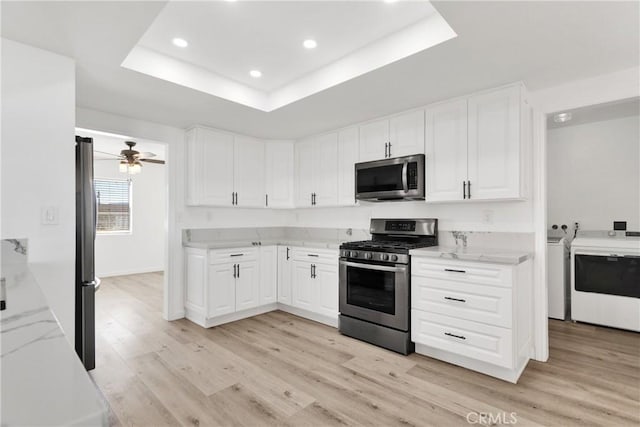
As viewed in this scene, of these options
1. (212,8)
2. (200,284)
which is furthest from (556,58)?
(200,284)

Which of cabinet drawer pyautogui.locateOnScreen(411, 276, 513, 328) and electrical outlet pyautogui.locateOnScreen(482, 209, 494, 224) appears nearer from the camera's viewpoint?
cabinet drawer pyautogui.locateOnScreen(411, 276, 513, 328)

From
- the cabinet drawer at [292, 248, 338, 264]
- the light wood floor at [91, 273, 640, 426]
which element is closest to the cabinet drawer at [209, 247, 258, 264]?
the cabinet drawer at [292, 248, 338, 264]

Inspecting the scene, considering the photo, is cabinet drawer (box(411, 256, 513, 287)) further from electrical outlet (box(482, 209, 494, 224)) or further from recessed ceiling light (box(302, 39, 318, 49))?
recessed ceiling light (box(302, 39, 318, 49))

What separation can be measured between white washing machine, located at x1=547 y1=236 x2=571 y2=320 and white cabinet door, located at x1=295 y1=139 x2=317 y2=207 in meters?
3.00

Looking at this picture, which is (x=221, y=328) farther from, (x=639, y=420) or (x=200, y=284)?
(x=639, y=420)

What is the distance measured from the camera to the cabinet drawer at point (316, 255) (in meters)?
3.62

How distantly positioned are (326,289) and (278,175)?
175cm

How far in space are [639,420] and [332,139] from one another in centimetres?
349

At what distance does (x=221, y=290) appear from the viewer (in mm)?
3680

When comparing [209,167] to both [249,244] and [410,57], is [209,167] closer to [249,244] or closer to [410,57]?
[249,244]

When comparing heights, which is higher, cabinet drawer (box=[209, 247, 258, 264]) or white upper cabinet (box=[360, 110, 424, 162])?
white upper cabinet (box=[360, 110, 424, 162])

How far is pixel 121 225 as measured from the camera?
6953 mm

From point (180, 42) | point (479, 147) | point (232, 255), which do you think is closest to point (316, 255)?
point (232, 255)

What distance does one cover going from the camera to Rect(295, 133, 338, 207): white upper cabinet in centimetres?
409
